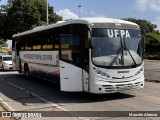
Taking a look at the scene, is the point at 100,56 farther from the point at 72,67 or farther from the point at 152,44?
the point at 152,44

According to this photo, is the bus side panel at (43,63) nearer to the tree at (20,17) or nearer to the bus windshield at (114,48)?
the bus windshield at (114,48)

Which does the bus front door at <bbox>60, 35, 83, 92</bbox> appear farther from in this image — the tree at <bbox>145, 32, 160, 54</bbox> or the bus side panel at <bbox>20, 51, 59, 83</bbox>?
the tree at <bbox>145, 32, 160, 54</bbox>

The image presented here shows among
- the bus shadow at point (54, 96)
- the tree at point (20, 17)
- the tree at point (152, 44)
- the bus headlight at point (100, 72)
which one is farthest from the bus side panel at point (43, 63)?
the tree at point (152, 44)

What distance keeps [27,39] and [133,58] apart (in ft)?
30.9

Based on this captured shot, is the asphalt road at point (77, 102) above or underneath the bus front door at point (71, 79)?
underneath

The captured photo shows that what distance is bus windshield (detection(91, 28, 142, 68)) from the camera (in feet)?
39.2

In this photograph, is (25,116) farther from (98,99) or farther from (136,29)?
(136,29)

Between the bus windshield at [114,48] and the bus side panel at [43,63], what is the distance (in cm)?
329

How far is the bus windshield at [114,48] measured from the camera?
11961mm

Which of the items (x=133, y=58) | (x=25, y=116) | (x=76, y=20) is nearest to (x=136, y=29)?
(x=133, y=58)

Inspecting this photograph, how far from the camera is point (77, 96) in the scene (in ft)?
44.2

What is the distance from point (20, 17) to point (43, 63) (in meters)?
24.8

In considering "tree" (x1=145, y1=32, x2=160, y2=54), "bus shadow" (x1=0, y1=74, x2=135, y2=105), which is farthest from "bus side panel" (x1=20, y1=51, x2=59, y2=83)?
"tree" (x1=145, y1=32, x2=160, y2=54)

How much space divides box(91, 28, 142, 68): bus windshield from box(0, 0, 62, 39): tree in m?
28.3
